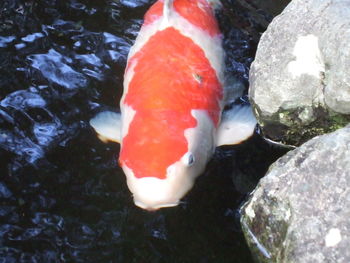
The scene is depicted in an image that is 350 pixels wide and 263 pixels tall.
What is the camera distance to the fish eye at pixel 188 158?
12.1 ft

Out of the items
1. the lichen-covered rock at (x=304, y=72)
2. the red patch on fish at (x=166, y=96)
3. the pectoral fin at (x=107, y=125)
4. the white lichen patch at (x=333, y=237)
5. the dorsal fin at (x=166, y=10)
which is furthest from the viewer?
the dorsal fin at (x=166, y=10)

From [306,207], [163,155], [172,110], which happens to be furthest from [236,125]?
[306,207]

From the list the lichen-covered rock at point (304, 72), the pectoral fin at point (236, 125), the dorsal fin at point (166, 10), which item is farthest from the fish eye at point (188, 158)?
the dorsal fin at point (166, 10)

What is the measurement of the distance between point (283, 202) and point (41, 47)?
284cm

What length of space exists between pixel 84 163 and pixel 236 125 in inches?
45.8

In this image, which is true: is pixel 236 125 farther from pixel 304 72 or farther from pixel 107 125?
pixel 107 125

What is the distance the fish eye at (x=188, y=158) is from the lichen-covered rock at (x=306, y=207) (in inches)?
20.4

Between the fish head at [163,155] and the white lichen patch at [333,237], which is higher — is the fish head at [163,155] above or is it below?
below

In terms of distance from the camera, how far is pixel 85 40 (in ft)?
16.8

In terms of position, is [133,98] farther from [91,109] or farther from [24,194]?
[24,194]

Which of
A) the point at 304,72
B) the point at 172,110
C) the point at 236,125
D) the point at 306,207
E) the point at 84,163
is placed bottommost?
the point at 84,163

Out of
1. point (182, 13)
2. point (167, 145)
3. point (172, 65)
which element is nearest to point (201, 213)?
point (167, 145)

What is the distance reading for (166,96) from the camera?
3973 millimetres

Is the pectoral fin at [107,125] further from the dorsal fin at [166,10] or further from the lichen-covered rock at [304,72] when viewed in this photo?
the lichen-covered rock at [304,72]
